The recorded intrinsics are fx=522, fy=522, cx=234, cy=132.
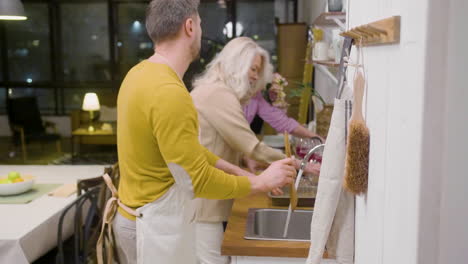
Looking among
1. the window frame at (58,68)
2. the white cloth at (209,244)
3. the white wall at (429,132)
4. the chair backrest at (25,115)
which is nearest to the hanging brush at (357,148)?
the white wall at (429,132)

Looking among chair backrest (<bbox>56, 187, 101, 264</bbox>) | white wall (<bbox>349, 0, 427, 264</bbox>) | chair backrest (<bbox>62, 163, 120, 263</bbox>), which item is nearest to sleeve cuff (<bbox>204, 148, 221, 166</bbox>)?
chair backrest (<bbox>62, 163, 120, 263</bbox>)

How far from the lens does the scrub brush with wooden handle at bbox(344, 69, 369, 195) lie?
3.43ft

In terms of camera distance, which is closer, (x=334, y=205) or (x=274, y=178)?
(x=334, y=205)

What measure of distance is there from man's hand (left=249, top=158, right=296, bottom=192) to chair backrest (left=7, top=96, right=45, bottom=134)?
7359mm

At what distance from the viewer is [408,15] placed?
0.77 m

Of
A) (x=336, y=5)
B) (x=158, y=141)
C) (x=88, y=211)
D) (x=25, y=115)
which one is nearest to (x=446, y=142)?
(x=158, y=141)

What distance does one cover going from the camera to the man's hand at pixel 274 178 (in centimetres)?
183

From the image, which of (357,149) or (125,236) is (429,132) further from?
Answer: (125,236)

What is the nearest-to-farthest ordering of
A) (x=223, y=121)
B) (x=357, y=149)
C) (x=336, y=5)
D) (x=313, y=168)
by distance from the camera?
1. (x=357, y=149)
2. (x=223, y=121)
3. (x=313, y=168)
4. (x=336, y=5)

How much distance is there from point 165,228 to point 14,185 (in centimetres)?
153

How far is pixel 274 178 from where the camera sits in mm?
1834

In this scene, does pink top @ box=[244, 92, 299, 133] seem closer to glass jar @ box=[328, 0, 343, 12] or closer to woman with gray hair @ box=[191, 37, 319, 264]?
glass jar @ box=[328, 0, 343, 12]

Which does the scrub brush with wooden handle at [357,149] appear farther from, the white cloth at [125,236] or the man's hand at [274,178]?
the white cloth at [125,236]

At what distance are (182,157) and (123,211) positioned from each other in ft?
1.38
